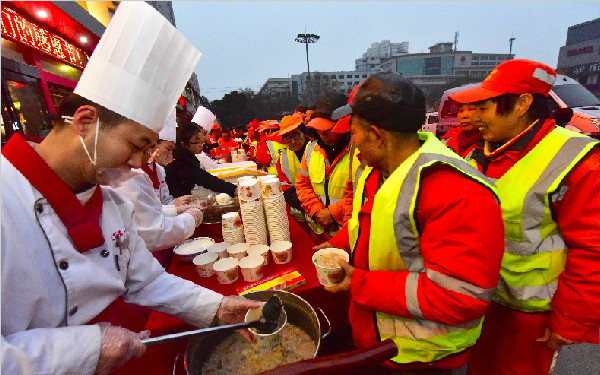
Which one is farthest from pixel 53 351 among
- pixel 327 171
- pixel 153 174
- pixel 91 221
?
pixel 327 171

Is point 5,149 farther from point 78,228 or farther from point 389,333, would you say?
point 389,333

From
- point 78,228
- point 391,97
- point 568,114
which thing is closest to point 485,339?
point 391,97

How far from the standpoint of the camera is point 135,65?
1.43 meters

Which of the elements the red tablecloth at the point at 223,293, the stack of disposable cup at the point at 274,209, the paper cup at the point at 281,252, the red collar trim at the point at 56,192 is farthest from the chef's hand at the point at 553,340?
the red collar trim at the point at 56,192

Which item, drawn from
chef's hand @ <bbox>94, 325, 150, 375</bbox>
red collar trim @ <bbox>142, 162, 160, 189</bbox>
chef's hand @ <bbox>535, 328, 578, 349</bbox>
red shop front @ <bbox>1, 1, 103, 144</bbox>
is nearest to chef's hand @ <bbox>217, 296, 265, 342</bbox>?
chef's hand @ <bbox>94, 325, 150, 375</bbox>

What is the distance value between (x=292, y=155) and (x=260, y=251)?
2.21 m

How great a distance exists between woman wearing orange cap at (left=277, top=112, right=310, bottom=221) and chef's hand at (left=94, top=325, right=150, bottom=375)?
2668 mm

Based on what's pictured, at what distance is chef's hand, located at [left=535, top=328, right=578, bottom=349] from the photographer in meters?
1.55

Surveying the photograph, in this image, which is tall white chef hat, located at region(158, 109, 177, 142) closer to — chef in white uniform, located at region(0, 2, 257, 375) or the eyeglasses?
the eyeglasses

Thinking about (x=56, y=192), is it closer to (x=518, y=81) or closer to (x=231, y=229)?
(x=231, y=229)

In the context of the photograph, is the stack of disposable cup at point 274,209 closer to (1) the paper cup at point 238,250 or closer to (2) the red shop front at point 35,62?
(1) the paper cup at point 238,250

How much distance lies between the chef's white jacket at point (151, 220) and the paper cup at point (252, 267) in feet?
2.36

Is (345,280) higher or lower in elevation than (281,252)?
higher

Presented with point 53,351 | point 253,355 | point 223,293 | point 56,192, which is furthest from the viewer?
point 223,293
